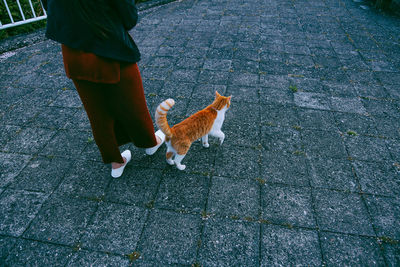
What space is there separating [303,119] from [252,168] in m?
1.20

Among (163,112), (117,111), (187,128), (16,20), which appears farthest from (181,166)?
(16,20)

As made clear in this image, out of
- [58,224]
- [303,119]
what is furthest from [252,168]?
[58,224]

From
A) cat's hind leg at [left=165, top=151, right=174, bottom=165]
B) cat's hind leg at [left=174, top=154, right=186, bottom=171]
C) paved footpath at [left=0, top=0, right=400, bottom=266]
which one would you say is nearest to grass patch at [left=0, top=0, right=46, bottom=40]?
paved footpath at [left=0, top=0, right=400, bottom=266]

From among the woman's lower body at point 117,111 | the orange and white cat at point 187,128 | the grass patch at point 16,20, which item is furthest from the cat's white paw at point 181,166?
the grass patch at point 16,20

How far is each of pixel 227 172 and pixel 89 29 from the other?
184 centimetres

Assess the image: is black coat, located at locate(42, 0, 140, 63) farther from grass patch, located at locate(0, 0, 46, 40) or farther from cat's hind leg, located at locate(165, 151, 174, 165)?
grass patch, located at locate(0, 0, 46, 40)

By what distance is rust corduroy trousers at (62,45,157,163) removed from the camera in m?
1.79

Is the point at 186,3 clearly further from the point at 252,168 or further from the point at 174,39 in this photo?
the point at 252,168

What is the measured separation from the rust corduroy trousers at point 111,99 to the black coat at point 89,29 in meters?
0.07

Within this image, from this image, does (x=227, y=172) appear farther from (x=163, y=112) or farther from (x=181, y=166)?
(x=163, y=112)

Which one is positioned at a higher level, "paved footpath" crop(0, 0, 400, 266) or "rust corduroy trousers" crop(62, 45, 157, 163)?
"rust corduroy trousers" crop(62, 45, 157, 163)

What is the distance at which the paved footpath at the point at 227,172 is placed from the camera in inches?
83.8

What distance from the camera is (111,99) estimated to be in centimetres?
204

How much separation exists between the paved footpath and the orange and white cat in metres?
0.30
